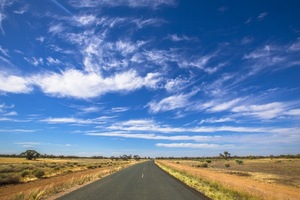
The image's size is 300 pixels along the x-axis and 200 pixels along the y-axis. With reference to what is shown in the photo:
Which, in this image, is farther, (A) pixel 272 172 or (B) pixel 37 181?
(A) pixel 272 172

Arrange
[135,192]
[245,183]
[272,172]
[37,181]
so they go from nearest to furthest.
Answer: [135,192] → [245,183] → [37,181] → [272,172]

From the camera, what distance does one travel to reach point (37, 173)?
3006cm

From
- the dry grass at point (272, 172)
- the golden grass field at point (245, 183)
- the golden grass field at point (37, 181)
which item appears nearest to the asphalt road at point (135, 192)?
the golden grass field at point (245, 183)

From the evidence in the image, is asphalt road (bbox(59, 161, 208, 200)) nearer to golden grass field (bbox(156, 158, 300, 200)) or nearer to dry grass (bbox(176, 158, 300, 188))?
golden grass field (bbox(156, 158, 300, 200))

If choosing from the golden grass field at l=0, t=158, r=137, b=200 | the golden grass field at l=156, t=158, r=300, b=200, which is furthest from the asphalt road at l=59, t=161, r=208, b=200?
the golden grass field at l=0, t=158, r=137, b=200

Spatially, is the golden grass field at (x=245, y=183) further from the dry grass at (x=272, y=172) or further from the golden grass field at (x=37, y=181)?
the golden grass field at (x=37, y=181)

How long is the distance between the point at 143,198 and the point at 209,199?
10.6 ft

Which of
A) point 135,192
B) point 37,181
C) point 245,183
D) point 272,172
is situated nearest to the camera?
point 135,192

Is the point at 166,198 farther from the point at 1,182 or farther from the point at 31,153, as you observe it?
the point at 31,153

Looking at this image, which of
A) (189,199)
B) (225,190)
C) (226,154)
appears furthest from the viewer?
(226,154)

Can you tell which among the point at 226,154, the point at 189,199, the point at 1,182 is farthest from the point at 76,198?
the point at 226,154

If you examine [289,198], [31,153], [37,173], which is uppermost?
[31,153]

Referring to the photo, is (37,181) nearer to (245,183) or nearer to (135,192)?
(135,192)

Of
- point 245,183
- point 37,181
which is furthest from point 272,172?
point 37,181
